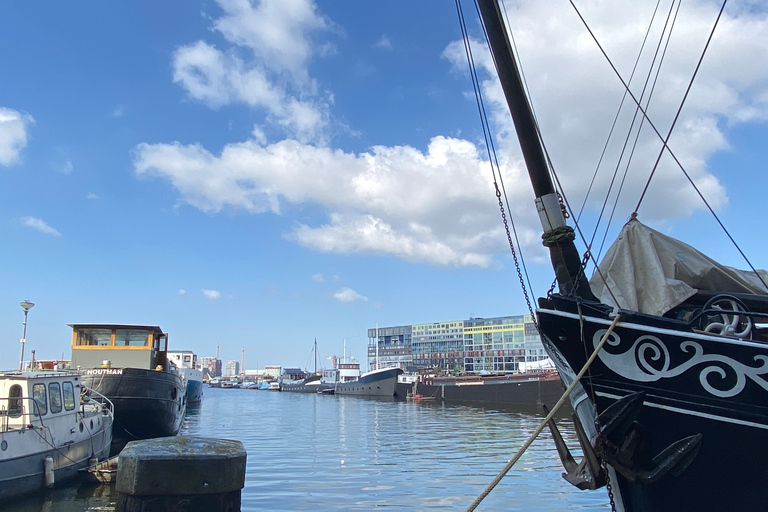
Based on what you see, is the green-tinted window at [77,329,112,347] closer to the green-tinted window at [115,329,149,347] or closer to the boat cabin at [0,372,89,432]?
the green-tinted window at [115,329,149,347]

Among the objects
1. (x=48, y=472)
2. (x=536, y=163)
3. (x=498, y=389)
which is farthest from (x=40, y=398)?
(x=498, y=389)

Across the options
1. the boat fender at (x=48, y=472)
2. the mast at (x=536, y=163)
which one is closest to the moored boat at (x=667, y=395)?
the mast at (x=536, y=163)

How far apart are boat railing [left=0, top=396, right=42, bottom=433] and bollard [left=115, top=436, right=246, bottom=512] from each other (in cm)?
1162

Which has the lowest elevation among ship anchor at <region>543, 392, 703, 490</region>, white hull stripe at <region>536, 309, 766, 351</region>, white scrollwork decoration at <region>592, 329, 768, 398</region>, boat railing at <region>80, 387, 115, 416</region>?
boat railing at <region>80, 387, 115, 416</region>

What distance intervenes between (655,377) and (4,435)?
12533 millimetres

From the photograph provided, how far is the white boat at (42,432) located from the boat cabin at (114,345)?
311 inches

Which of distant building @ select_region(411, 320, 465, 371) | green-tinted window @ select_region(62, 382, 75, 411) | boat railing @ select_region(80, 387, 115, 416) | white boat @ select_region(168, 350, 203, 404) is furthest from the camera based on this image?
distant building @ select_region(411, 320, 465, 371)

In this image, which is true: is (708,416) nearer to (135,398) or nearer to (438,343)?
(135,398)

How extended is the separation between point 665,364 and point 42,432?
1351 cm

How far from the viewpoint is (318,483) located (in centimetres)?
1470

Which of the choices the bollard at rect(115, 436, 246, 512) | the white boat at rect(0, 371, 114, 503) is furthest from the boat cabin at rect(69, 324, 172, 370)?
the bollard at rect(115, 436, 246, 512)

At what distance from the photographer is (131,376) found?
794 inches

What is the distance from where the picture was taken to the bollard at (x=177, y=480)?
3.16 meters

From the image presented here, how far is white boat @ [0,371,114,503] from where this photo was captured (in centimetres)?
1195
